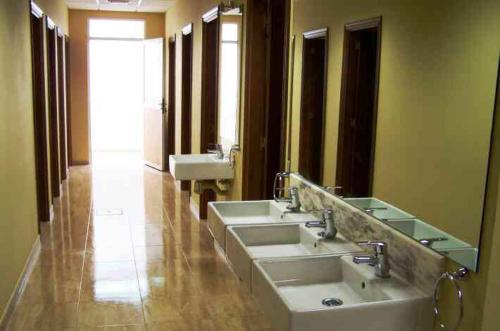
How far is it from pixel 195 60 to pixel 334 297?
15.0ft

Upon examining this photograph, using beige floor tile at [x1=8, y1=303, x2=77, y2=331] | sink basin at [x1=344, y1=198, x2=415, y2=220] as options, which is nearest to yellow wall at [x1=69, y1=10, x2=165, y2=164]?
beige floor tile at [x1=8, y1=303, x2=77, y2=331]

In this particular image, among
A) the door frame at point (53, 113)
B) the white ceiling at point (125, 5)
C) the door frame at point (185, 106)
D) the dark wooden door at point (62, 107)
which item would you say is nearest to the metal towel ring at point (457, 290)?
the door frame at point (185, 106)

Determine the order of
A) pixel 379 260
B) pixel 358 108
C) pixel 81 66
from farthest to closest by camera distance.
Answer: pixel 81 66, pixel 358 108, pixel 379 260

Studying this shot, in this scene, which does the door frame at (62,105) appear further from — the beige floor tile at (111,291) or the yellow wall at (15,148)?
the beige floor tile at (111,291)

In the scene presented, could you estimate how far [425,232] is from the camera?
6.34 feet

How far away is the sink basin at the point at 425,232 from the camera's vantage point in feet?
5.83

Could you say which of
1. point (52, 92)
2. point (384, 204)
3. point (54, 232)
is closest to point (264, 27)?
point (384, 204)

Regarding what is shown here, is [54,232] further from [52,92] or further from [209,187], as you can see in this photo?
[52,92]

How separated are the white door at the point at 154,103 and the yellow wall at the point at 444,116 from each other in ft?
20.3

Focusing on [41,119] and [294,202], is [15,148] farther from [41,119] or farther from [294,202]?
[294,202]

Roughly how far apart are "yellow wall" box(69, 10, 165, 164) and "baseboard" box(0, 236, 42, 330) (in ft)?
15.3

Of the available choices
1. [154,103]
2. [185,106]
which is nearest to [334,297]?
[185,106]

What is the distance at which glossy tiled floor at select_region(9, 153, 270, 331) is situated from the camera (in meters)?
3.36

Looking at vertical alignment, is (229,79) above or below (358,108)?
above
